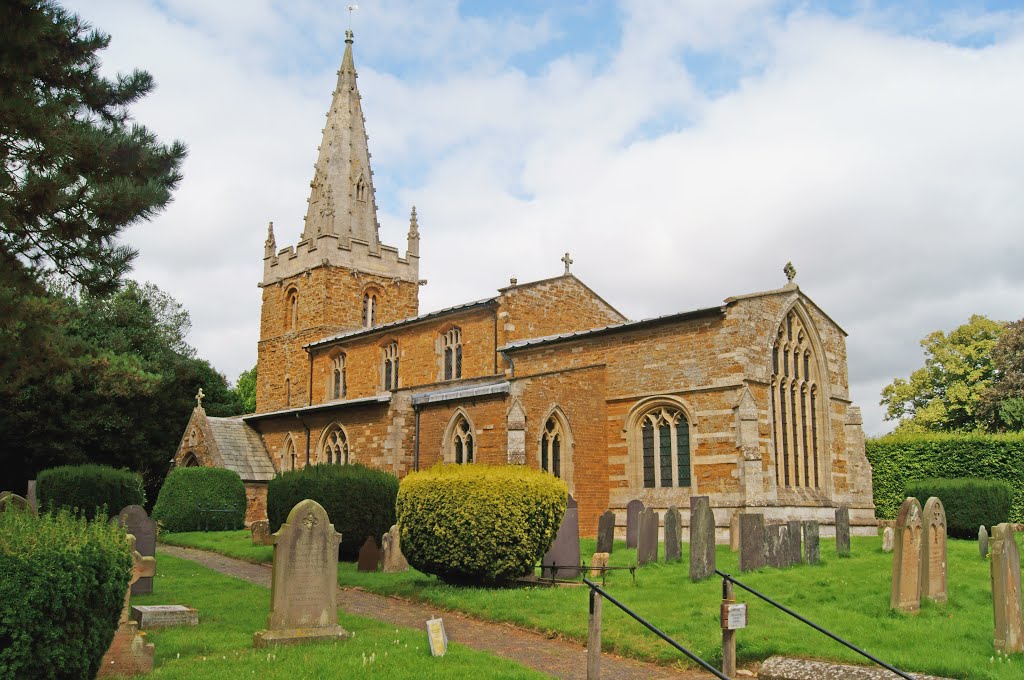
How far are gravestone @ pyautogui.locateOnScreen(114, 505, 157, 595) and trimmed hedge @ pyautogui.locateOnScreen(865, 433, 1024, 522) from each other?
22.5 m

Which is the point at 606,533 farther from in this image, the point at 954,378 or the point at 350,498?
the point at 954,378

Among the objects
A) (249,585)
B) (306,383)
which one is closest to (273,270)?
(306,383)

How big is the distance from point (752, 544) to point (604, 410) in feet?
31.2

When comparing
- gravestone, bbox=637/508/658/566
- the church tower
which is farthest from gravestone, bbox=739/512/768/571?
the church tower

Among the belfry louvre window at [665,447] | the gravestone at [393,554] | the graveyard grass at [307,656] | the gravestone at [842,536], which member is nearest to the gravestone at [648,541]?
the gravestone at [842,536]

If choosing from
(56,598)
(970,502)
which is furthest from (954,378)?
(56,598)

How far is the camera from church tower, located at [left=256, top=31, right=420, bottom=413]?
4044 cm

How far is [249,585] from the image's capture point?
16.1m

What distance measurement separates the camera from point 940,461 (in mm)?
28266

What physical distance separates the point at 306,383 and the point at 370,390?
207 inches

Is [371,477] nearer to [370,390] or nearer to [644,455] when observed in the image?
[644,455]

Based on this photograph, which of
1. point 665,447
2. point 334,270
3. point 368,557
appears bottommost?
point 368,557

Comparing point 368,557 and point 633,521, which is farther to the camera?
point 633,521

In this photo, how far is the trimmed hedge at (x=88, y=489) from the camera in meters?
24.7
